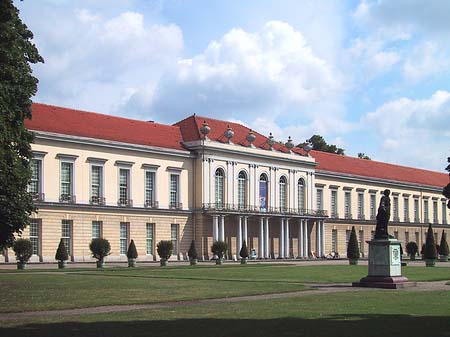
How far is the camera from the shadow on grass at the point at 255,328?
1391cm

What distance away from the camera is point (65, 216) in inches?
2330

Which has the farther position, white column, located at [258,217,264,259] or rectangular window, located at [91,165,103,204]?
white column, located at [258,217,264,259]

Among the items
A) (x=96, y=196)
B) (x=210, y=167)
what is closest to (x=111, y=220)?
(x=96, y=196)

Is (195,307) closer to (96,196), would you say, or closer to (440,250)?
(96,196)

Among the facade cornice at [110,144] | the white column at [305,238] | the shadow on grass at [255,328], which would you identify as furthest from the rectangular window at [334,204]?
the shadow on grass at [255,328]

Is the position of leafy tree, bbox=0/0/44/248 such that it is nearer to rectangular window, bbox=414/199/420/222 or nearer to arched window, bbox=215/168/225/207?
arched window, bbox=215/168/225/207

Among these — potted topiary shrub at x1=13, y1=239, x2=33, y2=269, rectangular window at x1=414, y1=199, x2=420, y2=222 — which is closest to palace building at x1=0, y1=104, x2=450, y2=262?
potted topiary shrub at x1=13, y1=239, x2=33, y2=269

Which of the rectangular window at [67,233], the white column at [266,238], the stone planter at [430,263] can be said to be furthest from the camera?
the white column at [266,238]

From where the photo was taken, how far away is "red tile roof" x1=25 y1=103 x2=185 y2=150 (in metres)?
59.2

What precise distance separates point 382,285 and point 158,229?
41.1m

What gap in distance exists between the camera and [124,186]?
6456 cm

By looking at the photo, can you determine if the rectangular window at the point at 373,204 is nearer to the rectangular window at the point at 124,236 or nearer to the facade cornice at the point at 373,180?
the facade cornice at the point at 373,180

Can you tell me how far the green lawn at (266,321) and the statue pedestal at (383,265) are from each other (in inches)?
278

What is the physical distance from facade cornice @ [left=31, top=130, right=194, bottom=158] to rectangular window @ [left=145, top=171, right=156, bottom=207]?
6.71 feet
